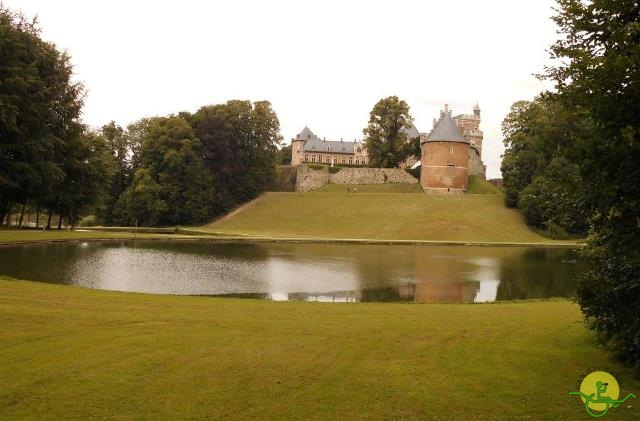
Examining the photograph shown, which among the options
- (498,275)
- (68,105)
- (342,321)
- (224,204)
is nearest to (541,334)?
(342,321)

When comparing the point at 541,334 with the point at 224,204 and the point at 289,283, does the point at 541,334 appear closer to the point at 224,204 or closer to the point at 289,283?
the point at 289,283

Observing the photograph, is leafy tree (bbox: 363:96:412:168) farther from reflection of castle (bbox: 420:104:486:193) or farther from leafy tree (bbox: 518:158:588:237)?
leafy tree (bbox: 518:158:588:237)

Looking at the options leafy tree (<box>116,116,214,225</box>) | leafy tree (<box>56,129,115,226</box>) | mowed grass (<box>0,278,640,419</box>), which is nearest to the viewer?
mowed grass (<box>0,278,640,419</box>)

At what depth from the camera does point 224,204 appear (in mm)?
50719

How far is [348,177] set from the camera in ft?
197

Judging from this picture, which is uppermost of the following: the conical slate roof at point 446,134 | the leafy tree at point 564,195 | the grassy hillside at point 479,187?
the conical slate roof at point 446,134

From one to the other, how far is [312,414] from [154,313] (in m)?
4.79

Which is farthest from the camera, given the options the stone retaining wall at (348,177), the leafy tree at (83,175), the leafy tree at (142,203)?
→ the stone retaining wall at (348,177)

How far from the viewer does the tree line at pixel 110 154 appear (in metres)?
24.8

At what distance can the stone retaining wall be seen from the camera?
58.8 meters

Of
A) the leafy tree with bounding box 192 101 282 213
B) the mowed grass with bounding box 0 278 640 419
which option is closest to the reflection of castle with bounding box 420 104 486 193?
the leafy tree with bounding box 192 101 282 213

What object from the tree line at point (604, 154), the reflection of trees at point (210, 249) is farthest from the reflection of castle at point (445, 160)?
the tree line at point (604, 154)

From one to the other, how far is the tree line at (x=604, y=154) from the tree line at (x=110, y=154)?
22297 mm

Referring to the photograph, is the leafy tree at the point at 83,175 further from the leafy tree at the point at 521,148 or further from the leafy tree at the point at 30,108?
the leafy tree at the point at 521,148
